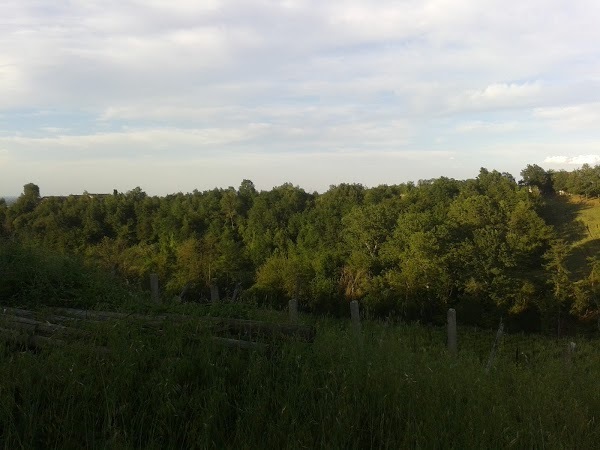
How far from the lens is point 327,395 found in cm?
331

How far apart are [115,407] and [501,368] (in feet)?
12.6

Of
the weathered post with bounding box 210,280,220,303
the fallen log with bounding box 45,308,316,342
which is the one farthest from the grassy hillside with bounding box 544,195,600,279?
the fallen log with bounding box 45,308,316,342

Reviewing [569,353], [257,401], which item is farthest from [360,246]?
[257,401]

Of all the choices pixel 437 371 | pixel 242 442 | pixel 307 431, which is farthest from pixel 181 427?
pixel 437 371

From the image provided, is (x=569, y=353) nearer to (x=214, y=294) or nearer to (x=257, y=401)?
(x=214, y=294)

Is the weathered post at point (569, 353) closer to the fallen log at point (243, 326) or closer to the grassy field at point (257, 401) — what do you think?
the grassy field at point (257, 401)

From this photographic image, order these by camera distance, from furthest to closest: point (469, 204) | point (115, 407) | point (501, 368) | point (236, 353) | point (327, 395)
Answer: point (469, 204)
point (501, 368)
point (236, 353)
point (327, 395)
point (115, 407)

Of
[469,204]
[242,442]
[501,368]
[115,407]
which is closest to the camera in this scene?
[242,442]

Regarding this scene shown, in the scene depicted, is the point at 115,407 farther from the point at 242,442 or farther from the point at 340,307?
the point at 340,307

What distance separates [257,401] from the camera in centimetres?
325

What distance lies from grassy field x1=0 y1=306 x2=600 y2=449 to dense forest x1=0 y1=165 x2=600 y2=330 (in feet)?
63.0

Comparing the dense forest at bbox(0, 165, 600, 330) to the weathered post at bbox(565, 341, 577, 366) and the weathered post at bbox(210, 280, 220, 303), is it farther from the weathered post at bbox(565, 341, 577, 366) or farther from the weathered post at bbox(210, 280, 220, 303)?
the weathered post at bbox(565, 341, 577, 366)

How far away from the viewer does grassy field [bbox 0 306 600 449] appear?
290 cm

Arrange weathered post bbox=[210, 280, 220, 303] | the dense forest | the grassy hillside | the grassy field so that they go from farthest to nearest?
the grassy hillside < the dense forest < weathered post bbox=[210, 280, 220, 303] < the grassy field
